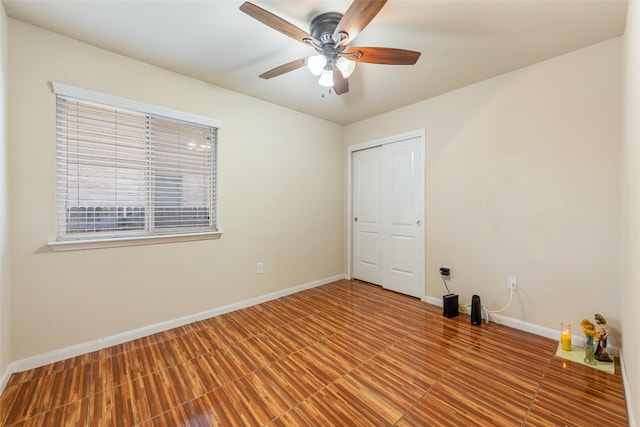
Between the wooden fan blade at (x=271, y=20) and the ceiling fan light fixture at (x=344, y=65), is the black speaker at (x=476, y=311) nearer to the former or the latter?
the ceiling fan light fixture at (x=344, y=65)

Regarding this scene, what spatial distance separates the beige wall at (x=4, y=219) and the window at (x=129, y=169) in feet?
0.91

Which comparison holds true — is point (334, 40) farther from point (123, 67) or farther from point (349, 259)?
point (349, 259)

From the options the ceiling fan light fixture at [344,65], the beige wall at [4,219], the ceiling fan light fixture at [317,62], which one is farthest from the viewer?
the ceiling fan light fixture at [344,65]

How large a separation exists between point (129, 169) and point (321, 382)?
2.40m

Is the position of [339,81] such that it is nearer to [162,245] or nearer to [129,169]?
[129,169]

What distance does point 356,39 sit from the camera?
206 centimetres

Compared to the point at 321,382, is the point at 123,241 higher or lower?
higher

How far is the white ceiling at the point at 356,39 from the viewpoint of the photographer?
5.68 ft

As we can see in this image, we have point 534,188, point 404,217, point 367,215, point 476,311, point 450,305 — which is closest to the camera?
point 534,188

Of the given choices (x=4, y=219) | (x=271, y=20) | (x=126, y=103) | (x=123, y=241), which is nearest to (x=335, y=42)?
(x=271, y=20)

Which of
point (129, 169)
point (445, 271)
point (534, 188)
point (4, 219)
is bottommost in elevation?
point (445, 271)

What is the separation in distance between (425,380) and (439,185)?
2110 mm

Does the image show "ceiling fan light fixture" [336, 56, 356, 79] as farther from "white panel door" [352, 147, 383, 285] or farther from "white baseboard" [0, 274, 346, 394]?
"white baseboard" [0, 274, 346, 394]

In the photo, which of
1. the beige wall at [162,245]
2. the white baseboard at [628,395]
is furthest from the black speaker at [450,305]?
the beige wall at [162,245]
